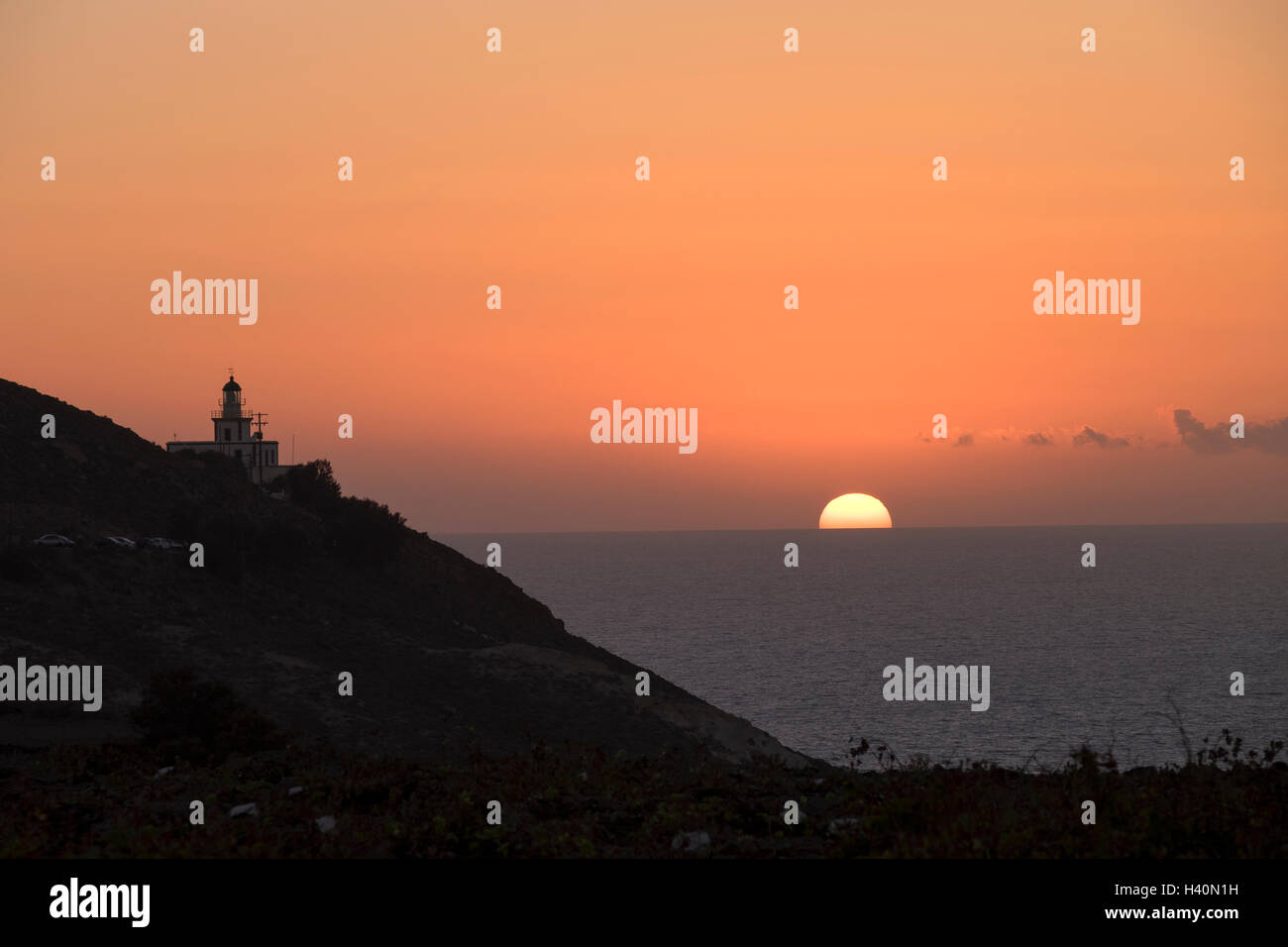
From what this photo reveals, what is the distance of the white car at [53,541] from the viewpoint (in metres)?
60.0

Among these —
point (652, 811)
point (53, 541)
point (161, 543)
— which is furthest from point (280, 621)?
point (652, 811)

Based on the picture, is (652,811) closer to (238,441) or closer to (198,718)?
(198,718)

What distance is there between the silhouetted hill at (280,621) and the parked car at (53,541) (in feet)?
2.70

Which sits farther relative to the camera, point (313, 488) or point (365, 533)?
point (313, 488)

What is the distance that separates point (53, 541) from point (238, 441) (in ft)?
178

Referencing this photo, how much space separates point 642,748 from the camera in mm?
43250

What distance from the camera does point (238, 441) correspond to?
114625mm

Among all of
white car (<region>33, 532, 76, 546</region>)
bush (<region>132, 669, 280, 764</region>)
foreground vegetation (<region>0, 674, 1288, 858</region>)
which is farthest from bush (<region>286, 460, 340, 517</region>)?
foreground vegetation (<region>0, 674, 1288, 858</region>)

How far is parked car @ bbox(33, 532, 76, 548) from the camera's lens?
6000 centimetres

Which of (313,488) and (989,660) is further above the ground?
(313,488)

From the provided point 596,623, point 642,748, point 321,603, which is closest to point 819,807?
point 642,748

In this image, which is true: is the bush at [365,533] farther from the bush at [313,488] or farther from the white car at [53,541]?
the white car at [53,541]

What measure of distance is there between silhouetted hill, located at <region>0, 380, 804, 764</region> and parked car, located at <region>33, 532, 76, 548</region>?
82 cm
